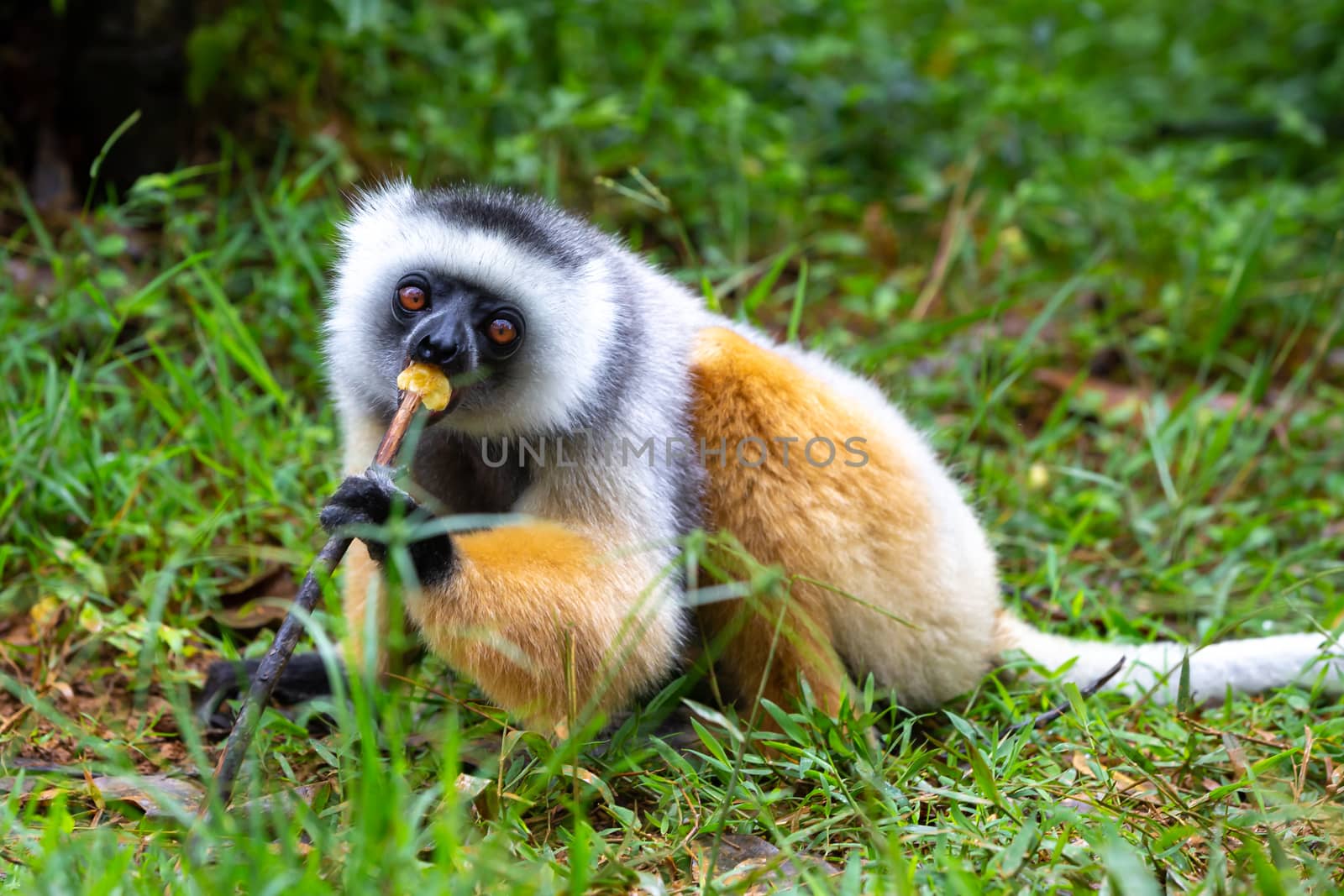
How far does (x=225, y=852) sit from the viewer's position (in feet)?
8.16

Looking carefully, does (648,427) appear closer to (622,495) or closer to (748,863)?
(622,495)

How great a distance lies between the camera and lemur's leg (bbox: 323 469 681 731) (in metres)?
2.98

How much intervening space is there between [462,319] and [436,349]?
0.14 meters

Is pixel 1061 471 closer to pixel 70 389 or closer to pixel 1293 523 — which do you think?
pixel 1293 523

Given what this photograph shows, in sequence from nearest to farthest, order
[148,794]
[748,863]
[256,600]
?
[748,863], [148,794], [256,600]

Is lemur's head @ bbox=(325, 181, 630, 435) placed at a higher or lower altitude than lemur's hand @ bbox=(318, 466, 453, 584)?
higher

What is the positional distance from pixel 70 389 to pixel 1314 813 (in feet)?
13.6

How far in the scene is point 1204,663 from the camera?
3.85m

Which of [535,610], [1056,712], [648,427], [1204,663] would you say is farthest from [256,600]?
[1204,663]

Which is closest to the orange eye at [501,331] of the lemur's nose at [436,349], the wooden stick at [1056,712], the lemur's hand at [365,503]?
the lemur's nose at [436,349]

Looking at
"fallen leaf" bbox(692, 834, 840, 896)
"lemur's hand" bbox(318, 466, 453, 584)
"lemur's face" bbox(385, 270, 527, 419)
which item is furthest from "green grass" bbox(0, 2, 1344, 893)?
"lemur's face" bbox(385, 270, 527, 419)

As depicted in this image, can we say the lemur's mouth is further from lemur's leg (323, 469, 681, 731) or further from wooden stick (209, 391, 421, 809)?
lemur's leg (323, 469, 681, 731)

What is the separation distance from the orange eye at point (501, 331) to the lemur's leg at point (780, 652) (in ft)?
3.50

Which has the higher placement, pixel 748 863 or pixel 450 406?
pixel 450 406
